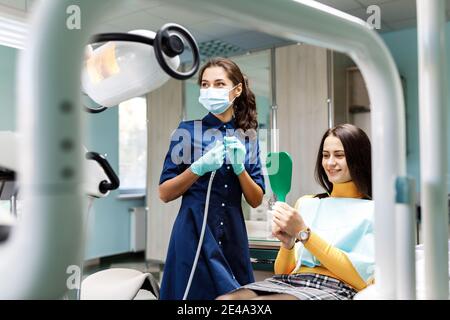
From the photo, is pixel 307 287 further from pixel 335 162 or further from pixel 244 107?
pixel 244 107

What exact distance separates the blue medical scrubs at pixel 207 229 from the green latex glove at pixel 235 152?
5 cm

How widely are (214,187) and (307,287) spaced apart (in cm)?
59

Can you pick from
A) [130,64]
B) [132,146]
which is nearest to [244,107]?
[130,64]

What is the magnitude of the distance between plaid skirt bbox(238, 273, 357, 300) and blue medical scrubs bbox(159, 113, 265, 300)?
0.34 metres

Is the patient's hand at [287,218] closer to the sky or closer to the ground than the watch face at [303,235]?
closer to the sky

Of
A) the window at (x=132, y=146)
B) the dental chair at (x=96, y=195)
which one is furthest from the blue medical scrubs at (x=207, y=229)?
the window at (x=132, y=146)

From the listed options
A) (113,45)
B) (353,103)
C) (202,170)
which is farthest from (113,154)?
(113,45)

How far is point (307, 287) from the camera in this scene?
3.59 feet

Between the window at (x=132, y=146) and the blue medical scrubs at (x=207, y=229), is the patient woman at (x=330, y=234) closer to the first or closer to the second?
the blue medical scrubs at (x=207, y=229)

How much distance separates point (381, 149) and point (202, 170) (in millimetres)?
989

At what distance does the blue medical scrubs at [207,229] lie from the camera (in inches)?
58.2
